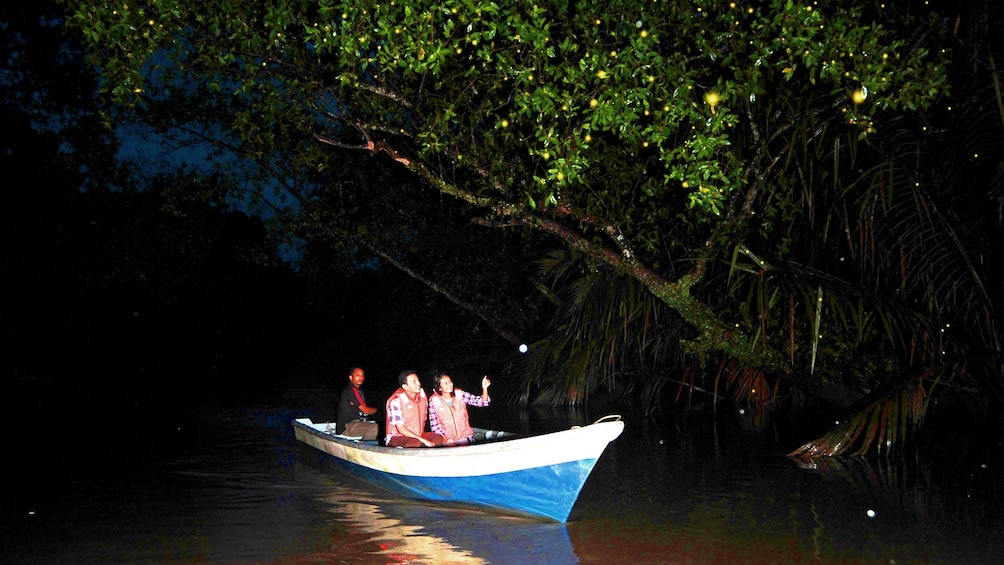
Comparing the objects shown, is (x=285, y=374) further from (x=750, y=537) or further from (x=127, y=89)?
(x=750, y=537)

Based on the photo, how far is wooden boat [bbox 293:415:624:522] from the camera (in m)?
8.23

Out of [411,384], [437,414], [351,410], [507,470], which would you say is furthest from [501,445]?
[351,410]

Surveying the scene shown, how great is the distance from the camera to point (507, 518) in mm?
9008

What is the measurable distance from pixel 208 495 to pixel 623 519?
182 inches

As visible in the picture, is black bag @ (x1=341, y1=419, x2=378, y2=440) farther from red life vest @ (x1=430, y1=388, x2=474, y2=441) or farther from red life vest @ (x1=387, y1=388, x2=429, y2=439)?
red life vest @ (x1=430, y1=388, x2=474, y2=441)

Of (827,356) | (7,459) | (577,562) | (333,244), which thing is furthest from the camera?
(333,244)

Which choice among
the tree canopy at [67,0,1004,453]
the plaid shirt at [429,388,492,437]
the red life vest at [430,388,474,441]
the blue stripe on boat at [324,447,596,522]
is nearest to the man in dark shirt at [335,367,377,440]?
the plaid shirt at [429,388,492,437]

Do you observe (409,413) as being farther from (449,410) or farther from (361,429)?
(361,429)

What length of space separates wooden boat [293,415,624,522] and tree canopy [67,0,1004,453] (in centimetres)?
247

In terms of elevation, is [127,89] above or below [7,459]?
above

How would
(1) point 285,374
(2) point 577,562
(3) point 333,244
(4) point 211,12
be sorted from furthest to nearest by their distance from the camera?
(1) point 285,374 < (3) point 333,244 < (4) point 211,12 < (2) point 577,562

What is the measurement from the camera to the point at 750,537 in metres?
8.09

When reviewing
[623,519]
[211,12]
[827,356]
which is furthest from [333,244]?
[623,519]

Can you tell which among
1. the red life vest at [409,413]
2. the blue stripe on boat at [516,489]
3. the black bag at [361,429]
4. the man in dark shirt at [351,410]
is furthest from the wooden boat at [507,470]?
the man in dark shirt at [351,410]
